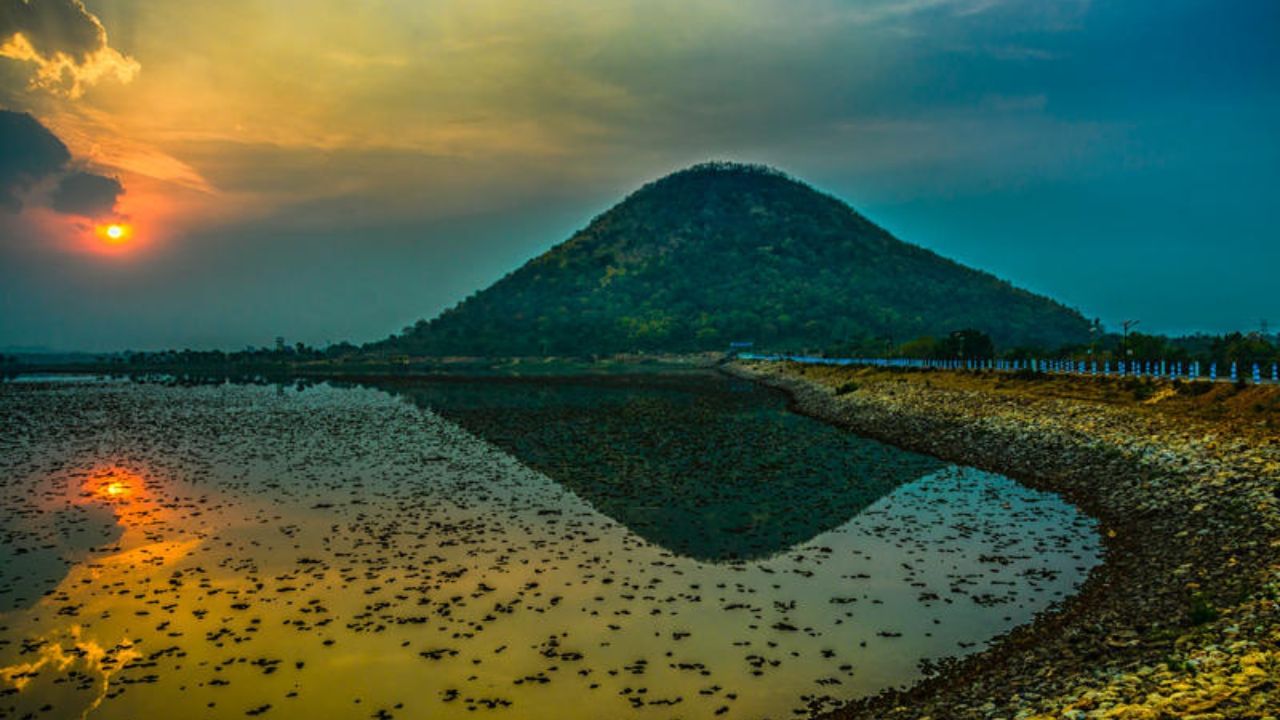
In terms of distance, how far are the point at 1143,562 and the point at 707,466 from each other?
26.9 meters

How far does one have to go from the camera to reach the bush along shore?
1383cm

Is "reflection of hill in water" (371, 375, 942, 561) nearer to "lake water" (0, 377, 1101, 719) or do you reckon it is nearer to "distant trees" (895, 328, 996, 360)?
"lake water" (0, 377, 1101, 719)

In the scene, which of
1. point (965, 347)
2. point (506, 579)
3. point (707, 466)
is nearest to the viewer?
point (506, 579)

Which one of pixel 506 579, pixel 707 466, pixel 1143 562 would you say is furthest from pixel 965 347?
pixel 506 579

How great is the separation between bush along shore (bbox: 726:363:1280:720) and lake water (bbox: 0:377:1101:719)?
1.57 metres

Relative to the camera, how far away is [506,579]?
24.6 metres

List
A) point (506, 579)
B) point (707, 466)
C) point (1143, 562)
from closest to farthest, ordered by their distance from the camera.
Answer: point (1143, 562)
point (506, 579)
point (707, 466)

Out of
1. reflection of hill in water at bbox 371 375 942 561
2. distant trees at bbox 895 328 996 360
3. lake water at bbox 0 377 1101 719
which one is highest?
distant trees at bbox 895 328 996 360

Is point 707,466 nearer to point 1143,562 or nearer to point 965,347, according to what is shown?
point 1143,562

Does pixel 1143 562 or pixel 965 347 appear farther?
pixel 965 347

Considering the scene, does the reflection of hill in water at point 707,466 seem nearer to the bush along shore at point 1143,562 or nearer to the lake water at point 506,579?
the lake water at point 506,579

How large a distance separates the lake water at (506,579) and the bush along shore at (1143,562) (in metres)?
1.57

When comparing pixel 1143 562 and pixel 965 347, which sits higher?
pixel 965 347

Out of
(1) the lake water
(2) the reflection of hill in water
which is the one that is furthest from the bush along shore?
(2) the reflection of hill in water
